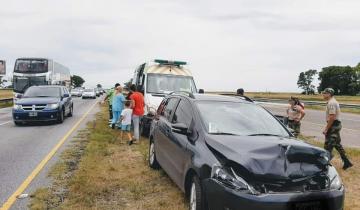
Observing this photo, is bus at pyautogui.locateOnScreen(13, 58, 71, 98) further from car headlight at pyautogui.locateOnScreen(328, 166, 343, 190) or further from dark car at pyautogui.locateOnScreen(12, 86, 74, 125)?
car headlight at pyautogui.locateOnScreen(328, 166, 343, 190)

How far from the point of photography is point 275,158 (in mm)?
4773

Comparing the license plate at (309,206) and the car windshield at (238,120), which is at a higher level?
the car windshield at (238,120)

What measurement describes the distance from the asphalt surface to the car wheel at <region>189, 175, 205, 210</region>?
2371 millimetres

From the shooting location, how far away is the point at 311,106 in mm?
44781

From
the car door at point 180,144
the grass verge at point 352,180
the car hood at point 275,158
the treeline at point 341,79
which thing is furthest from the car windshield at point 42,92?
the treeline at point 341,79

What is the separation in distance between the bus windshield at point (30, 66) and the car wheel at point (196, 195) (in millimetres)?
27954

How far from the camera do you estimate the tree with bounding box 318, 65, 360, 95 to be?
366 feet

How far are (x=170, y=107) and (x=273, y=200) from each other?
382 cm

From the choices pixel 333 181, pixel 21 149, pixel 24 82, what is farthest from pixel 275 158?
pixel 24 82

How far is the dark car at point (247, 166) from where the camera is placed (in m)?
4.54

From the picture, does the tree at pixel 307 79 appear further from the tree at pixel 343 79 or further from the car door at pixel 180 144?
the car door at pixel 180 144

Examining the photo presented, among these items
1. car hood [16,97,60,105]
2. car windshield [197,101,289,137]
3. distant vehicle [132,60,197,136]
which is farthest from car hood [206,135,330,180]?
car hood [16,97,60,105]

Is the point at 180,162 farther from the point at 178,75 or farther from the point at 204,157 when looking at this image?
the point at 178,75

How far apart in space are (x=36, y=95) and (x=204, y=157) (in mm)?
14859
